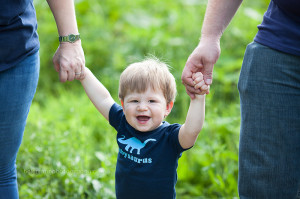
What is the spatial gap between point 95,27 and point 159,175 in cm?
441

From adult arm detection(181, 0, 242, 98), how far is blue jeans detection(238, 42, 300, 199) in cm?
18

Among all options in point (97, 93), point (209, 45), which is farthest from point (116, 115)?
point (209, 45)

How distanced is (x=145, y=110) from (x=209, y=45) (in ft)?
1.54

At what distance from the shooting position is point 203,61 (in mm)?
2051

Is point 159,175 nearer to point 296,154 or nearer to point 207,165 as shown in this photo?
point 296,154

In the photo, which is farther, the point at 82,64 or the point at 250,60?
the point at 82,64

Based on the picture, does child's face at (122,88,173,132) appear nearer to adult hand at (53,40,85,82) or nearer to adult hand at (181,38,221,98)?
adult hand at (181,38,221,98)

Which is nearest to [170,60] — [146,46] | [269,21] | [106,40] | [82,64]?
[146,46]

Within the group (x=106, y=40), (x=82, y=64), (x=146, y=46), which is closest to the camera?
(x=82, y=64)

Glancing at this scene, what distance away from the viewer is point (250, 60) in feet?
6.64

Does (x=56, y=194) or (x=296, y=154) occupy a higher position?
(x=296, y=154)

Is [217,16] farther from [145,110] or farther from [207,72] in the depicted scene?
[145,110]

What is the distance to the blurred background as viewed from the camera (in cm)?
327

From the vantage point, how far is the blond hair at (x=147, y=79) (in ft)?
7.26
